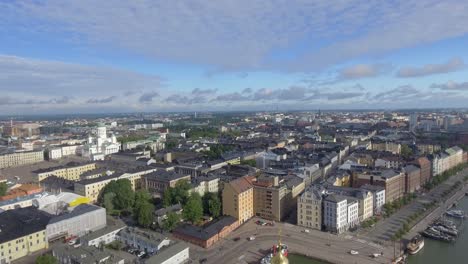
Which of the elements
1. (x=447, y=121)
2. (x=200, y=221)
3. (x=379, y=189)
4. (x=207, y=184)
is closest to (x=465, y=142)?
(x=447, y=121)

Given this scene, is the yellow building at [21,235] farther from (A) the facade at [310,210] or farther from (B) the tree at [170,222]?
(A) the facade at [310,210]

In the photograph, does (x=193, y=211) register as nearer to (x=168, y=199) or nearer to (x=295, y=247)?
(x=168, y=199)

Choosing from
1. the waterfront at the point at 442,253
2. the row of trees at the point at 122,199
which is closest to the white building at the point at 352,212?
the waterfront at the point at 442,253

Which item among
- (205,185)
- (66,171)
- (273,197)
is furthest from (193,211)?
(66,171)

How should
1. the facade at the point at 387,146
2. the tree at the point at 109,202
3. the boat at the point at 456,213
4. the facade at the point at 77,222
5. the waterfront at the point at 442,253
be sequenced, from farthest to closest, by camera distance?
the facade at the point at 387,146 < the tree at the point at 109,202 < the boat at the point at 456,213 < the facade at the point at 77,222 < the waterfront at the point at 442,253

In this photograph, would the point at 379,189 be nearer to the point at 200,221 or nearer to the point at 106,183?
the point at 200,221
